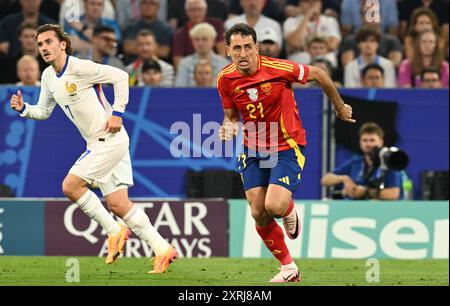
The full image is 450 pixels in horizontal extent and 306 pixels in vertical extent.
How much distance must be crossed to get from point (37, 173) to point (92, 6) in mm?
2894

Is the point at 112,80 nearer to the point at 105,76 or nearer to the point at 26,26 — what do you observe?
the point at 105,76

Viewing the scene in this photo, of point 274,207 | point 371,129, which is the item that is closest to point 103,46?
point 371,129

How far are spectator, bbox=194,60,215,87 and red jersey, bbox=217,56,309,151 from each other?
522 centimetres

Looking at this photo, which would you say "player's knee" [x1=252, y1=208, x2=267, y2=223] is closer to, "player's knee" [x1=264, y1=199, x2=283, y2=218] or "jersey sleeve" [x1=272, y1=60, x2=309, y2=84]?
"player's knee" [x1=264, y1=199, x2=283, y2=218]

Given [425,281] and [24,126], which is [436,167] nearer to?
[425,281]

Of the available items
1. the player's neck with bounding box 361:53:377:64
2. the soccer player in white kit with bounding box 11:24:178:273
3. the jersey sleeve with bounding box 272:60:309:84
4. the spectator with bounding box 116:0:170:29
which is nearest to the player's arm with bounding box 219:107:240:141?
the jersey sleeve with bounding box 272:60:309:84

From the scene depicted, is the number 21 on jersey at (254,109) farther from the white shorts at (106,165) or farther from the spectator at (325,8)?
the spectator at (325,8)

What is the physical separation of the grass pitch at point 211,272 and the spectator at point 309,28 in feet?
13.7

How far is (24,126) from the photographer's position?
16.2 metres

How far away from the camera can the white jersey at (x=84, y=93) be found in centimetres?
1206

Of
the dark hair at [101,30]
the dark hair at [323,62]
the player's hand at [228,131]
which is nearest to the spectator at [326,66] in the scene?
the dark hair at [323,62]

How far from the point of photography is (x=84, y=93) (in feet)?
40.0

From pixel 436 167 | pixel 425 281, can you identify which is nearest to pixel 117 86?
pixel 425 281

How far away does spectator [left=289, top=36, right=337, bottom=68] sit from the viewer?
17719 millimetres
